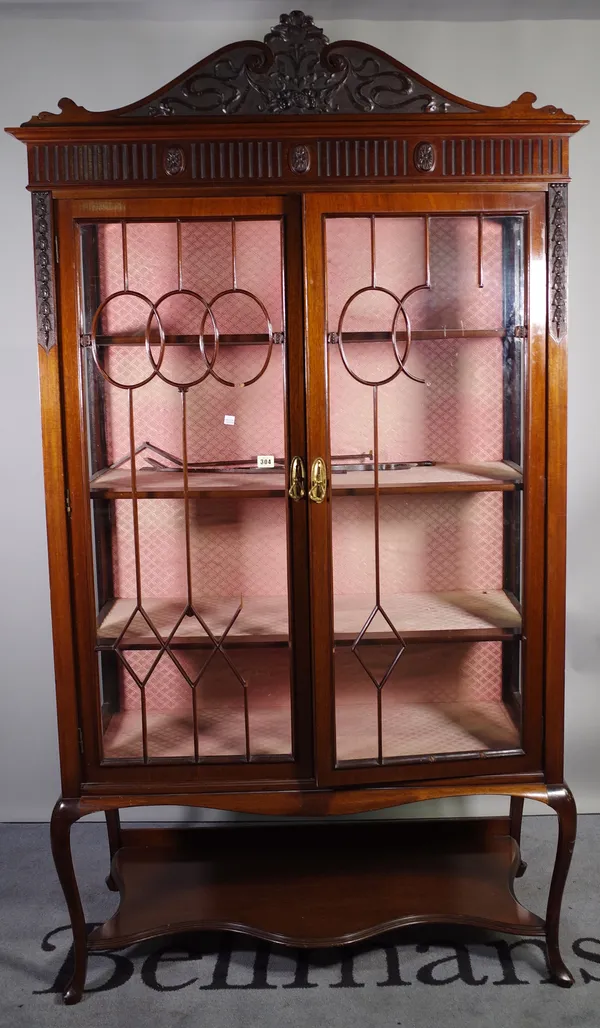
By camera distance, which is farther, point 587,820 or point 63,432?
point 587,820

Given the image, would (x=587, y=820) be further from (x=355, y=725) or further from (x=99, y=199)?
(x=99, y=199)

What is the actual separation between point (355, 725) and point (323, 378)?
2.31 ft

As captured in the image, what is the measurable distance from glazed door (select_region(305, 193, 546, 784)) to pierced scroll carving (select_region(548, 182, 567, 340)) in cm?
2

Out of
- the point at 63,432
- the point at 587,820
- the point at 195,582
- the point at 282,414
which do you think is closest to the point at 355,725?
the point at 195,582

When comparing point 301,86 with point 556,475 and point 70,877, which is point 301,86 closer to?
point 556,475

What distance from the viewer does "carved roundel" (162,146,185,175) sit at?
1.76 metres

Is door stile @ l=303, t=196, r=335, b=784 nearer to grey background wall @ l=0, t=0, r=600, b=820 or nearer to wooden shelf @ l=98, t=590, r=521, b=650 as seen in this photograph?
wooden shelf @ l=98, t=590, r=521, b=650

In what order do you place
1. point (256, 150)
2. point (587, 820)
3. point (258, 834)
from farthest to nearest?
point (587, 820), point (258, 834), point (256, 150)

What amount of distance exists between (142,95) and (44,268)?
0.88 meters

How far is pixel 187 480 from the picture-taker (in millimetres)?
1903

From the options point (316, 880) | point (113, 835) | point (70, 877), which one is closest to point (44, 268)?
point (70, 877)

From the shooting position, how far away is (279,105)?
1771 millimetres

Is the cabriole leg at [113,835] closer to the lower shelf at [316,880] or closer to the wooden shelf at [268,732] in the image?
the lower shelf at [316,880]

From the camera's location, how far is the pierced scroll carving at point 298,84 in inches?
69.5
